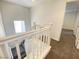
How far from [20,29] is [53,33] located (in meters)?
2.45

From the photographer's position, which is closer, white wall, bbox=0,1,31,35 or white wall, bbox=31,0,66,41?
white wall, bbox=31,0,66,41

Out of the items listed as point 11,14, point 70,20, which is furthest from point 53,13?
point 70,20

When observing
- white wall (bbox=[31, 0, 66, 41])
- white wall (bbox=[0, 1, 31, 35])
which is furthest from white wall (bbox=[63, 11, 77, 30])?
white wall (bbox=[0, 1, 31, 35])

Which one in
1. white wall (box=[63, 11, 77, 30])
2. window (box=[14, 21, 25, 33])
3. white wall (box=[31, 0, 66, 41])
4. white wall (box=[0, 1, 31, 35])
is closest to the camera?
white wall (box=[31, 0, 66, 41])

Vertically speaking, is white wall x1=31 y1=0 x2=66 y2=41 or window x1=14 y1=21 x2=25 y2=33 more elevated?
white wall x1=31 y1=0 x2=66 y2=41

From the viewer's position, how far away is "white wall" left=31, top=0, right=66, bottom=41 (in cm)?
288

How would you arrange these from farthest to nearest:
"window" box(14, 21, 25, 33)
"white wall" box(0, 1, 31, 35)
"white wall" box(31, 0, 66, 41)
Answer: "window" box(14, 21, 25, 33) < "white wall" box(0, 1, 31, 35) < "white wall" box(31, 0, 66, 41)

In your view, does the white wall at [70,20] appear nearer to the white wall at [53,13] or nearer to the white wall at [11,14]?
the white wall at [53,13]

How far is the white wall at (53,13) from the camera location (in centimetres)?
288

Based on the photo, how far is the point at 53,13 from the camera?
3215 millimetres

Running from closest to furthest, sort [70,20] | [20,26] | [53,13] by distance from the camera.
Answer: [53,13]
[20,26]
[70,20]

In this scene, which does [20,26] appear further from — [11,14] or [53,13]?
[53,13]

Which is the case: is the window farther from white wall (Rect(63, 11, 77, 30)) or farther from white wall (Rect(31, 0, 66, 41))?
white wall (Rect(63, 11, 77, 30))

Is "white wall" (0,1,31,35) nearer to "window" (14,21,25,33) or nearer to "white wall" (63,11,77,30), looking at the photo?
"window" (14,21,25,33)
